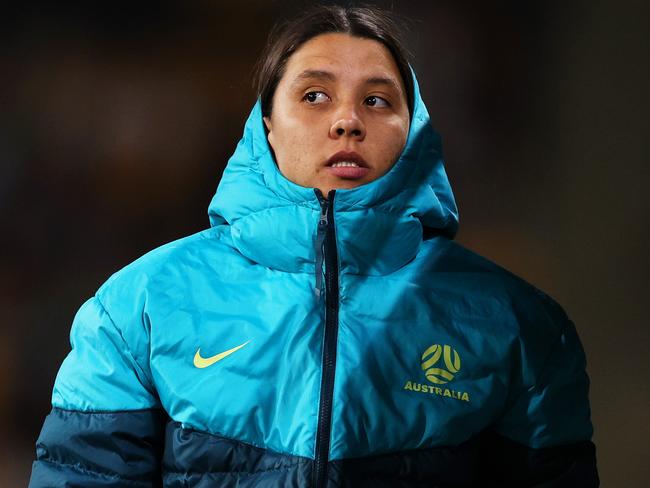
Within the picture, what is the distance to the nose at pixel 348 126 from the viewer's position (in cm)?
118

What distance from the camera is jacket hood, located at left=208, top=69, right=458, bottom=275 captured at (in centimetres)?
116

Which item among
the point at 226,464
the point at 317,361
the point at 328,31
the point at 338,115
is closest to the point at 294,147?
the point at 338,115

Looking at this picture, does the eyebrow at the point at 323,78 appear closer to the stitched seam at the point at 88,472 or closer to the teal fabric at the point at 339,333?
the teal fabric at the point at 339,333

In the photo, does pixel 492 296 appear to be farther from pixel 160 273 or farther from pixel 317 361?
pixel 160 273

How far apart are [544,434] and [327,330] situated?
12.6 inches

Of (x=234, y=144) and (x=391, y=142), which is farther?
(x=234, y=144)

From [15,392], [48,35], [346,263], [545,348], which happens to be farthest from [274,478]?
[48,35]

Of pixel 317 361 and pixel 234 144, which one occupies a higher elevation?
pixel 234 144

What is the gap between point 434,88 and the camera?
5.85 feet

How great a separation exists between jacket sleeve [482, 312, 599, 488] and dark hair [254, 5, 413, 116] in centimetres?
41

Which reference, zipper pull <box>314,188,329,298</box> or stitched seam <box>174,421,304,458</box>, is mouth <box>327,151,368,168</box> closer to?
zipper pull <box>314,188,329,298</box>

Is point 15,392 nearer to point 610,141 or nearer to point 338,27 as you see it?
point 338,27

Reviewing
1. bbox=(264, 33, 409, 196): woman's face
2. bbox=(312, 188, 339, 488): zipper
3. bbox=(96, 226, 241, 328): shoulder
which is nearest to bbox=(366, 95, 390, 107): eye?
bbox=(264, 33, 409, 196): woman's face

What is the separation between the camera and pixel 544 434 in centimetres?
118
